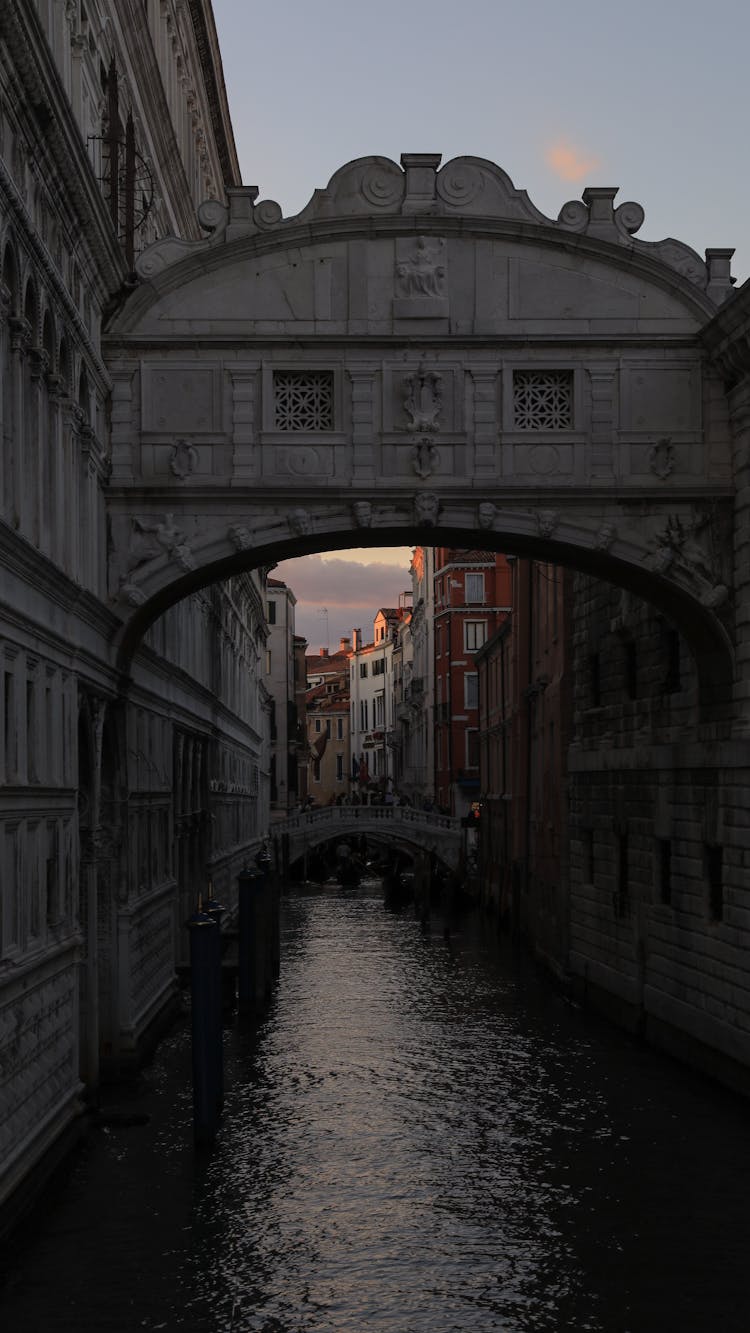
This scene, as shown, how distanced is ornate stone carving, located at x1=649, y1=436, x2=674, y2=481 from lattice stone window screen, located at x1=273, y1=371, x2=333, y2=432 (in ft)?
11.7

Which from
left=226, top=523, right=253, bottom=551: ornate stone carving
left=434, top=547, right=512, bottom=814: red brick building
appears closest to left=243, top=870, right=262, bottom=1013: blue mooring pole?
left=226, top=523, right=253, bottom=551: ornate stone carving

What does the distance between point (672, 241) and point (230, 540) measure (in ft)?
19.3

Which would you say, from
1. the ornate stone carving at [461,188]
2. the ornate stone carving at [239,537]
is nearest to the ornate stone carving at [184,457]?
the ornate stone carving at [239,537]

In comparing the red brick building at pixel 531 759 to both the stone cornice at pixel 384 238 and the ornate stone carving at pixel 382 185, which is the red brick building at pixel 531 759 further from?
the ornate stone carving at pixel 382 185

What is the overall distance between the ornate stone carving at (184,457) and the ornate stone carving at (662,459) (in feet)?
16.4

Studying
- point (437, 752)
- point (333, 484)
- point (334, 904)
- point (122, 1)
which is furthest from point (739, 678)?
point (437, 752)

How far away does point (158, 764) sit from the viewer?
2372 cm

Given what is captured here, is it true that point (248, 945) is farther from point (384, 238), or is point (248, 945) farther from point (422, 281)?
point (384, 238)

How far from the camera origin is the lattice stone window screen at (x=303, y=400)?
63.9 ft

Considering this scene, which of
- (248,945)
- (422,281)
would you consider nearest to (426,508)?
(422,281)

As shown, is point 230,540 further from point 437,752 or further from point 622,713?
point 437,752

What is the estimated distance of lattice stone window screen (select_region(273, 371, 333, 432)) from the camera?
63.9 feet

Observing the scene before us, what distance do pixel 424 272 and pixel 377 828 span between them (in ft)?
145

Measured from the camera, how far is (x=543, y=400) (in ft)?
64.1
